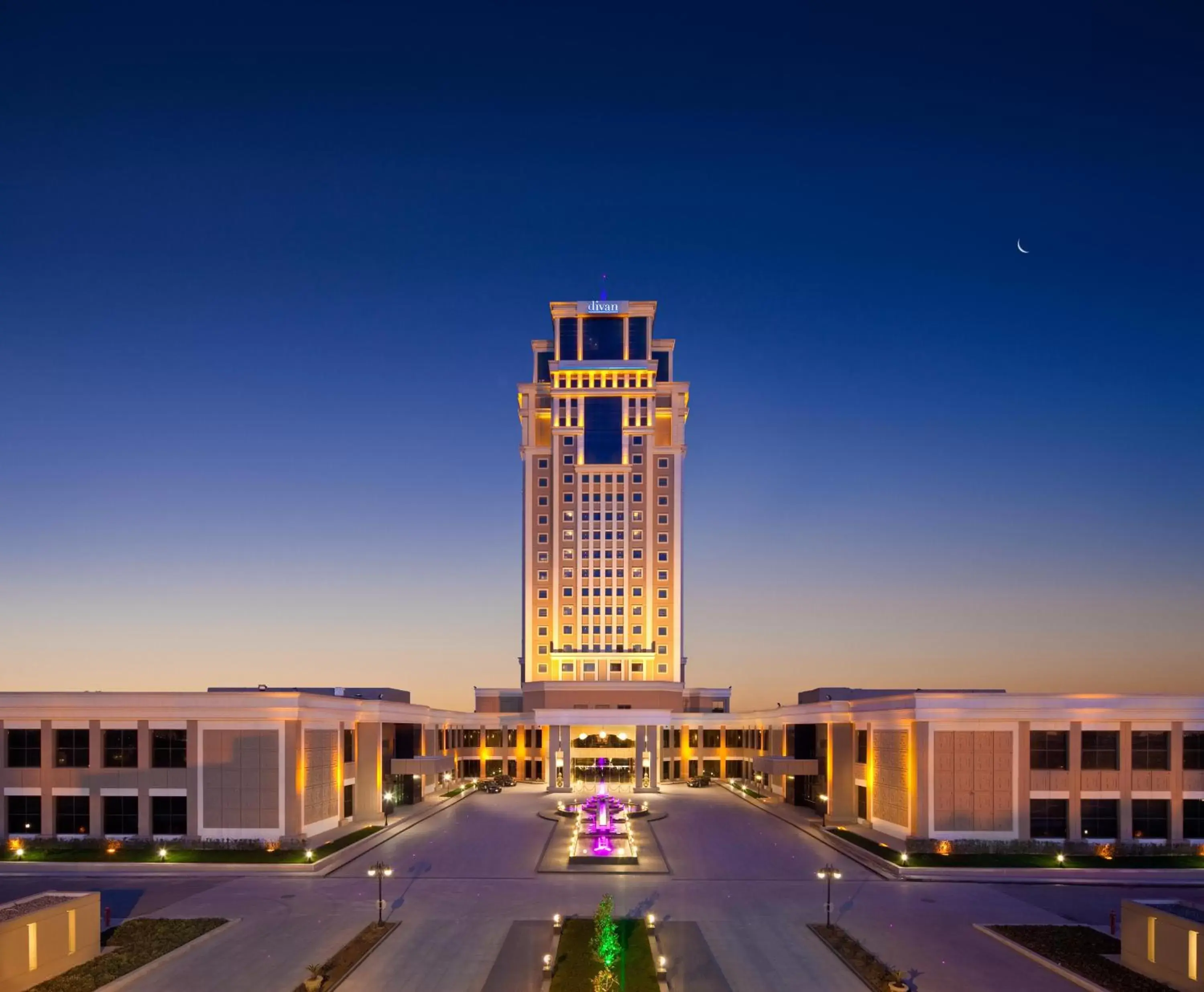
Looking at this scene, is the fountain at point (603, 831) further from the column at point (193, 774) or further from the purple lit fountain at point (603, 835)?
the column at point (193, 774)

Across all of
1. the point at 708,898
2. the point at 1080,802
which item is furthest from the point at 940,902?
the point at 1080,802

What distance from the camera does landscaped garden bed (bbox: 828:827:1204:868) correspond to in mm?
42969

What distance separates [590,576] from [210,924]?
7416cm

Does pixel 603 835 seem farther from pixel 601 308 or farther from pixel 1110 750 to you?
pixel 601 308

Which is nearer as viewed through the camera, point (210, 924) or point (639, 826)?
point (210, 924)

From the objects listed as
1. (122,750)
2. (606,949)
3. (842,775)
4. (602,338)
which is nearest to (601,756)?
(842,775)

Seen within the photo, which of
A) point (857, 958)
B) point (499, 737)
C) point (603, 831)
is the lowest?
point (499, 737)

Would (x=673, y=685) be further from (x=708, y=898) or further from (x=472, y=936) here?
(x=472, y=936)

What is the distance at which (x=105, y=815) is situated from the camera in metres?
48.2

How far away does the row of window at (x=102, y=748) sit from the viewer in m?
48.3

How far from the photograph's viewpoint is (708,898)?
38125 mm

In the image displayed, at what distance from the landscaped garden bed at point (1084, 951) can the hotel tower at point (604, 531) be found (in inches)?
2844

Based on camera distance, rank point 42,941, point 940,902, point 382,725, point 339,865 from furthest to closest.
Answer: point 382,725, point 339,865, point 940,902, point 42,941

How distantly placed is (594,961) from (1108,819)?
3136 centimetres
